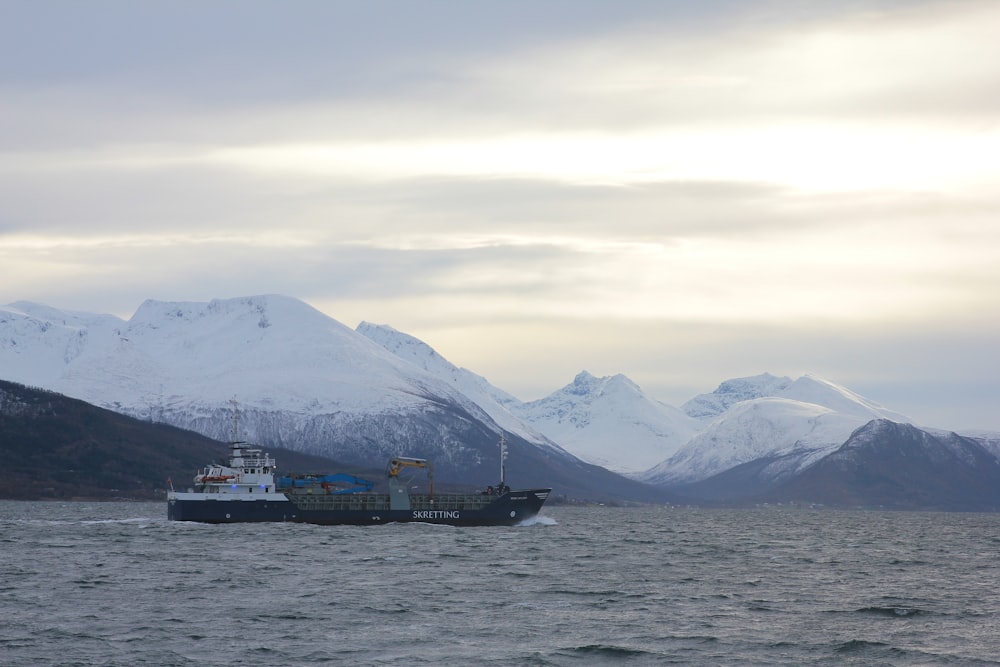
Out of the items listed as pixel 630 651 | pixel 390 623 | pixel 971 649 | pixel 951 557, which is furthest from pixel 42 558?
pixel 951 557

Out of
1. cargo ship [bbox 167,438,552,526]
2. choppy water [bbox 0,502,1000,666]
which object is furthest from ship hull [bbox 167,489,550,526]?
choppy water [bbox 0,502,1000,666]

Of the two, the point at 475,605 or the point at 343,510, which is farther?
the point at 343,510

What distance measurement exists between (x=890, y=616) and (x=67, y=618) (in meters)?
52.8

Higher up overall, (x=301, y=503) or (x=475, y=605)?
(x=301, y=503)

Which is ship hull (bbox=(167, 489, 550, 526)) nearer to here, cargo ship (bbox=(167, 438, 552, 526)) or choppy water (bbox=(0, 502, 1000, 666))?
cargo ship (bbox=(167, 438, 552, 526))

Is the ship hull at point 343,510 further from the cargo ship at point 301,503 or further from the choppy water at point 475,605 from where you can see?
the choppy water at point 475,605

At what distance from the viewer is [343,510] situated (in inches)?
7643

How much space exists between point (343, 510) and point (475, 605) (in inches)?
4300

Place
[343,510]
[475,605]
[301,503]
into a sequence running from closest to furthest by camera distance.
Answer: [475,605] → [301,503] → [343,510]

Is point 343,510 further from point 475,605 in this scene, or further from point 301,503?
point 475,605

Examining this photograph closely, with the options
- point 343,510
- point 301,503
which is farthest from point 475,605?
point 343,510

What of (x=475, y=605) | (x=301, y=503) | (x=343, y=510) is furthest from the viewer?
(x=343, y=510)

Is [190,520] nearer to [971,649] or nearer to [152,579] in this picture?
[152,579]

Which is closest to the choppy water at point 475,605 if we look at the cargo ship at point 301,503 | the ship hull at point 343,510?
the cargo ship at point 301,503
